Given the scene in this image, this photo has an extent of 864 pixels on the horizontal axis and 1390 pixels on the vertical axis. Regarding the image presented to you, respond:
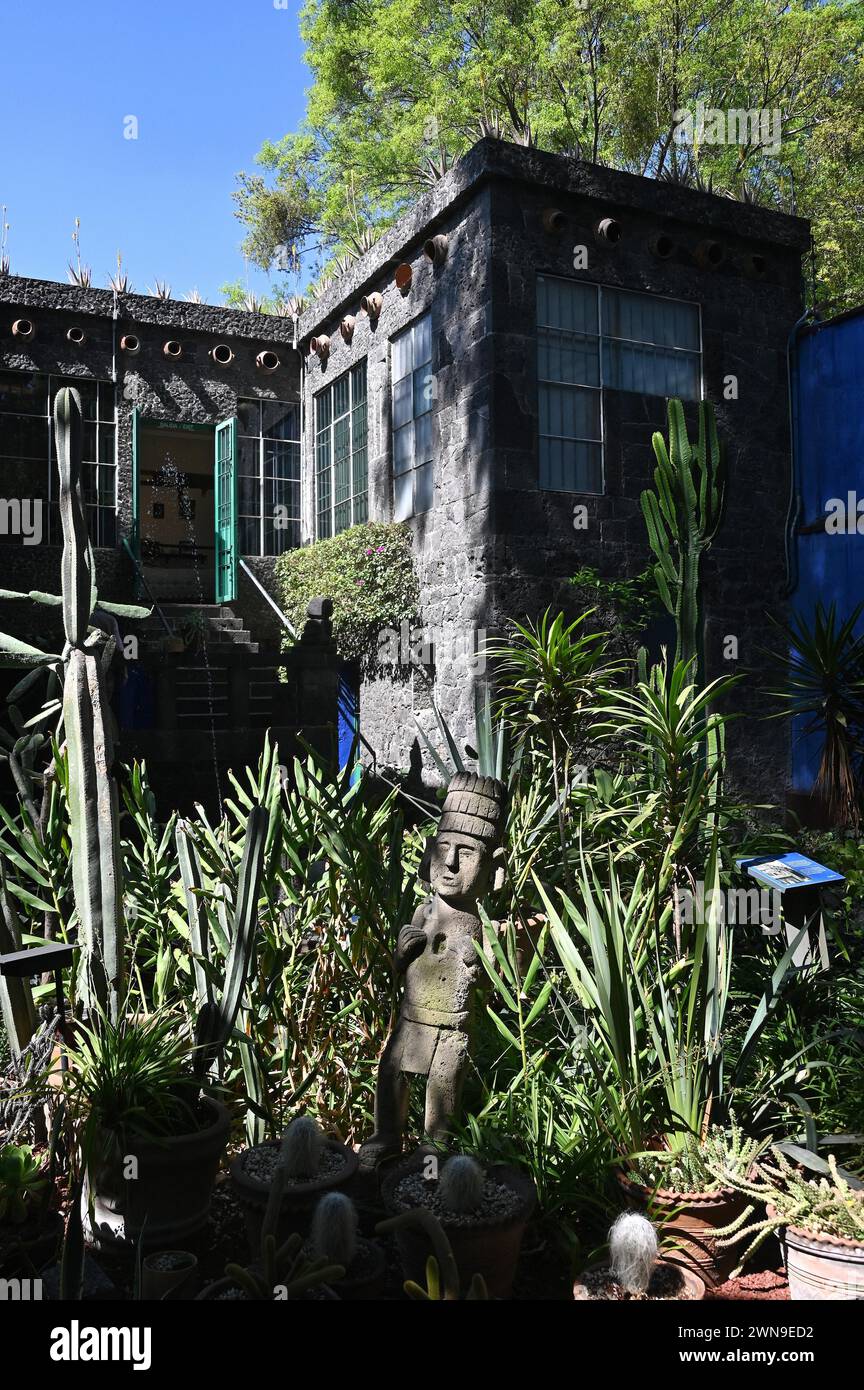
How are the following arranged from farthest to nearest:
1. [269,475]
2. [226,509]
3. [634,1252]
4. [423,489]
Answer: [269,475], [226,509], [423,489], [634,1252]

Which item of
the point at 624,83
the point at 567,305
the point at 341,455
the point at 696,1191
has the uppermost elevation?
the point at 624,83

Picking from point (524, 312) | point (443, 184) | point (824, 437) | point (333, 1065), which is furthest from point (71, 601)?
point (824, 437)

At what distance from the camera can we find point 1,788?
7742 millimetres

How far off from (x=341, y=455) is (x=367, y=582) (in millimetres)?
2708

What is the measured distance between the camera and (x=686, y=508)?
5195 millimetres

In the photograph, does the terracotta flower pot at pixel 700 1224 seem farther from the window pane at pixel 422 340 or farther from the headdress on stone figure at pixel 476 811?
the window pane at pixel 422 340

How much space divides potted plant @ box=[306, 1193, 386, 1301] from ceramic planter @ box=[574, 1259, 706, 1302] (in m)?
0.49

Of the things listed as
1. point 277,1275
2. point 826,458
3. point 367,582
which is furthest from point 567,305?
point 277,1275

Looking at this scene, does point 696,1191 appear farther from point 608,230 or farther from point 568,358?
point 608,230

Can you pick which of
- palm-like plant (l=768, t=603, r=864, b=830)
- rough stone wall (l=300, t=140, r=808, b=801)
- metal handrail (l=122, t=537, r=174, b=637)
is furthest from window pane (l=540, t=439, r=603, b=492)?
metal handrail (l=122, t=537, r=174, b=637)

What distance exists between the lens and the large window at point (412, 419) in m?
9.41

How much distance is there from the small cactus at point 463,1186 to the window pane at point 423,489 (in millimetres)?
7248

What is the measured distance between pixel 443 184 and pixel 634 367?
2234 millimetres

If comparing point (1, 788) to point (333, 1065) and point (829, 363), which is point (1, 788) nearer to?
point (333, 1065)
